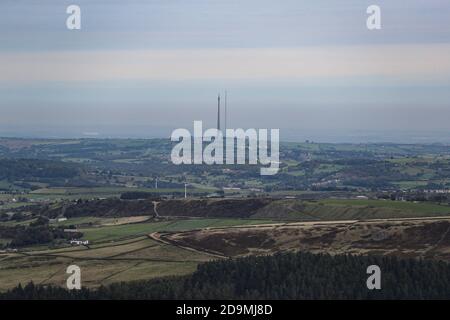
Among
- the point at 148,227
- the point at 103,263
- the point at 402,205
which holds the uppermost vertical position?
the point at 402,205

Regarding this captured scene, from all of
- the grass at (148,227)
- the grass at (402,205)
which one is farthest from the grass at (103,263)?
the grass at (402,205)

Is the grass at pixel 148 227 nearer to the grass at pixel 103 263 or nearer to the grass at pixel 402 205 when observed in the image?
the grass at pixel 103 263

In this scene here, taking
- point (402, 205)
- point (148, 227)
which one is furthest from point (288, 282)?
point (402, 205)

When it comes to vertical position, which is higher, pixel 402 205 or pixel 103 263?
pixel 402 205

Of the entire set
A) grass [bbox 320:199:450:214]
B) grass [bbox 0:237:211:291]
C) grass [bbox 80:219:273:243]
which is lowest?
→ grass [bbox 0:237:211:291]

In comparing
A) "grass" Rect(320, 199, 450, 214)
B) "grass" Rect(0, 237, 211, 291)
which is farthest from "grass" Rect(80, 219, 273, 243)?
"grass" Rect(320, 199, 450, 214)

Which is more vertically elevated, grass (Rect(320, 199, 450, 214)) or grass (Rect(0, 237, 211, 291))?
grass (Rect(320, 199, 450, 214))

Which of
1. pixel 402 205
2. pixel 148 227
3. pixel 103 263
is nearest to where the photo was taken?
pixel 103 263

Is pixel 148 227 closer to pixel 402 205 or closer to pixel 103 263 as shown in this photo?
pixel 103 263

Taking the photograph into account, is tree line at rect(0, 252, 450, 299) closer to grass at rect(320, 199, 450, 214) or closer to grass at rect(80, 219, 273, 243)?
grass at rect(80, 219, 273, 243)

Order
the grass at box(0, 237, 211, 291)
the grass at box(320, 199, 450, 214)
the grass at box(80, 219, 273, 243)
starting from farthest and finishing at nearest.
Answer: the grass at box(320, 199, 450, 214) < the grass at box(80, 219, 273, 243) < the grass at box(0, 237, 211, 291)
